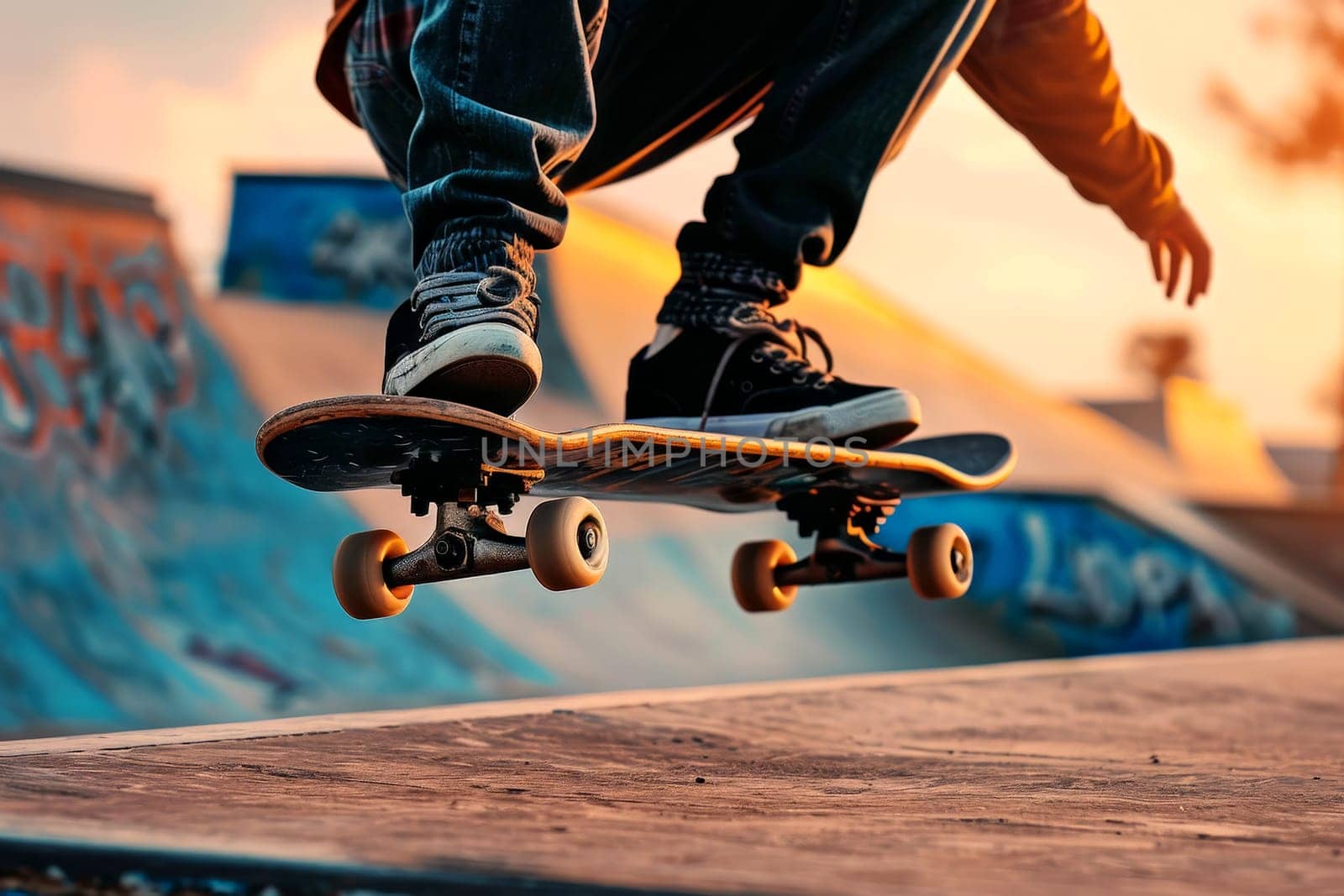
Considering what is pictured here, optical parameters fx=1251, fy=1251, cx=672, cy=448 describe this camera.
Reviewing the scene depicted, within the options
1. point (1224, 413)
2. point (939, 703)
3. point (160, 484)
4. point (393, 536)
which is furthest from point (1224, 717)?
point (1224, 413)

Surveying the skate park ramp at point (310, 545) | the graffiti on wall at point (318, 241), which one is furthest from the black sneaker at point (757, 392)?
the graffiti on wall at point (318, 241)

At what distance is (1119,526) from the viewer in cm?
1583

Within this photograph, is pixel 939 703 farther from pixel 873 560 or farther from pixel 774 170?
pixel 774 170

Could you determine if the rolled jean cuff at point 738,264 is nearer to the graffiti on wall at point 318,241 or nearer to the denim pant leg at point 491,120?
the denim pant leg at point 491,120

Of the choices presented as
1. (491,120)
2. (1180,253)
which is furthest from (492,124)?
(1180,253)

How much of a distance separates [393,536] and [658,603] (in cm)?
1100

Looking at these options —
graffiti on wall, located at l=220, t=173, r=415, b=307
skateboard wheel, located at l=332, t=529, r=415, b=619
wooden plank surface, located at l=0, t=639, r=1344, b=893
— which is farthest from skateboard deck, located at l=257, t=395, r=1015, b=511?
graffiti on wall, located at l=220, t=173, r=415, b=307

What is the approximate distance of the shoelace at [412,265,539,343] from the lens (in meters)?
2.30

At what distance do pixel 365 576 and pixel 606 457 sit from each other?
22.6 inches

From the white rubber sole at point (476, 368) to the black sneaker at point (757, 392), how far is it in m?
0.74

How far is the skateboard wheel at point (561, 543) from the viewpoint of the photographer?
7.84ft

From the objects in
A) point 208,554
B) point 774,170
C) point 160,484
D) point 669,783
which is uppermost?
point 160,484

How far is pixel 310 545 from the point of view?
11891mm

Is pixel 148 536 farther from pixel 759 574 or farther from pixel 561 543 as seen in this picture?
pixel 561 543
